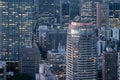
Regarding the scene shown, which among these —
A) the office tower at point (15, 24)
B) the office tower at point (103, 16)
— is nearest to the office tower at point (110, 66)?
the office tower at point (15, 24)

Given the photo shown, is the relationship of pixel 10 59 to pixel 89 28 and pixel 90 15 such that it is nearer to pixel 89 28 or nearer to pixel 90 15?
pixel 89 28

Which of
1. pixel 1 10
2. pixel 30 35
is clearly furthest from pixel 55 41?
pixel 1 10

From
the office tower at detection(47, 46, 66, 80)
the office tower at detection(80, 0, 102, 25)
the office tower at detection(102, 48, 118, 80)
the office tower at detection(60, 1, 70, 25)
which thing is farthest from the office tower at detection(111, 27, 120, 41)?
the office tower at detection(102, 48, 118, 80)

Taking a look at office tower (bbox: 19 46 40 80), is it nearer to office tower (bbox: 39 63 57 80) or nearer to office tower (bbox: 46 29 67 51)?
office tower (bbox: 39 63 57 80)

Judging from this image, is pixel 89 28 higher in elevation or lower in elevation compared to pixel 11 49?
higher

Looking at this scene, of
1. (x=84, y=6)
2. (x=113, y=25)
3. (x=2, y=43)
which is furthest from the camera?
(x=84, y=6)

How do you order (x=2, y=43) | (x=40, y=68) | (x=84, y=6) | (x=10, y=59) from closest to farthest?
(x=40, y=68)
(x=10, y=59)
(x=2, y=43)
(x=84, y=6)

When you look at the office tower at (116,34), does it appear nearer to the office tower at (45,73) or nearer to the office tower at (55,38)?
the office tower at (55,38)
